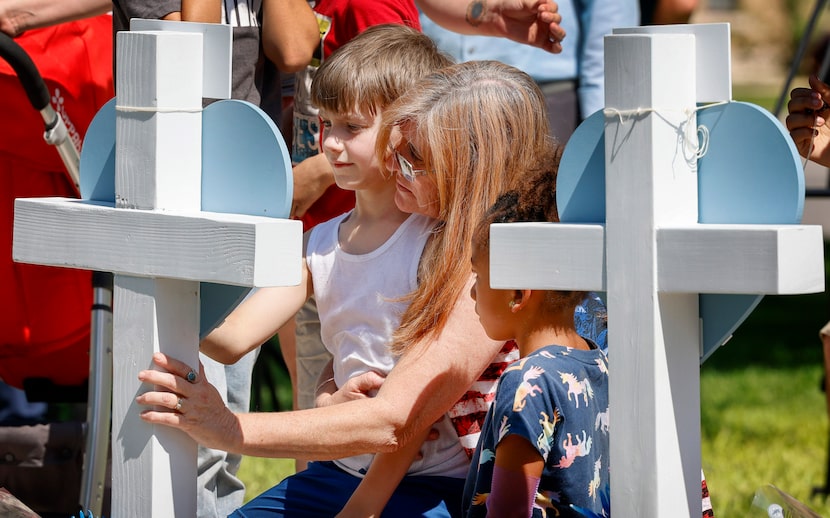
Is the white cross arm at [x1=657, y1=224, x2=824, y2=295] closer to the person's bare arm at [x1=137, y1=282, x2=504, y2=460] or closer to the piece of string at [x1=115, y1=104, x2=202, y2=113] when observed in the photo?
the person's bare arm at [x1=137, y1=282, x2=504, y2=460]

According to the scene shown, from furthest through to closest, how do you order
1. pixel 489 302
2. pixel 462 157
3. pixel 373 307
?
1. pixel 373 307
2. pixel 462 157
3. pixel 489 302

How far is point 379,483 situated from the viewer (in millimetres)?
1820

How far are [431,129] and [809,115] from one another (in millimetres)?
685

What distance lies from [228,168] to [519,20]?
997 mm

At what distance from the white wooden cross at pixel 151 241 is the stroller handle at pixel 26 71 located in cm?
114

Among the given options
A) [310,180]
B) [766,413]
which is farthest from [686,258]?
[766,413]

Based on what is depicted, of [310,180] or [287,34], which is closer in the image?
[287,34]

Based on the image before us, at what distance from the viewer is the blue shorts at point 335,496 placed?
185cm

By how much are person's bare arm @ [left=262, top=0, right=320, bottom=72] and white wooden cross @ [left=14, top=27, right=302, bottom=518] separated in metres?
0.89

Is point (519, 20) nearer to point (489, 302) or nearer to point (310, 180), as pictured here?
point (310, 180)

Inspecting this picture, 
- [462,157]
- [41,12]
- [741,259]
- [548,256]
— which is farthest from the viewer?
[41,12]

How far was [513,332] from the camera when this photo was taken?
1665mm

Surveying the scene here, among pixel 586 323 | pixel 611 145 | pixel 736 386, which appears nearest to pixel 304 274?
pixel 586 323

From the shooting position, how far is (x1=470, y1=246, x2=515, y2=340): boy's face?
162 centimetres
